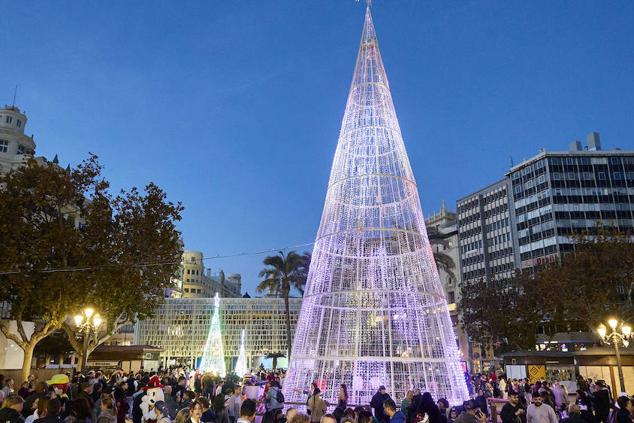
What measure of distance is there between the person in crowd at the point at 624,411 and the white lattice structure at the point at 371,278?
5152mm

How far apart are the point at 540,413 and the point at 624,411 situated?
1.39 metres

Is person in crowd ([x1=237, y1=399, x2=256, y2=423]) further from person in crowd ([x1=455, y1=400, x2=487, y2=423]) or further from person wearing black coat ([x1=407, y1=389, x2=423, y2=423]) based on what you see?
person wearing black coat ([x1=407, y1=389, x2=423, y2=423])

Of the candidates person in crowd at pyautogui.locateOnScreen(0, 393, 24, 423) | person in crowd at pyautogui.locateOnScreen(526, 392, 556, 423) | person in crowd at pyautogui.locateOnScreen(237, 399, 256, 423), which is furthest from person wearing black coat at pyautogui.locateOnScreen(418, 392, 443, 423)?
person in crowd at pyautogui.locateOnScreen(0, 393, 24, 423)

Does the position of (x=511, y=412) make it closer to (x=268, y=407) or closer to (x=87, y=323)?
(x=268, y=407)

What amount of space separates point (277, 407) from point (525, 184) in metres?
78.2

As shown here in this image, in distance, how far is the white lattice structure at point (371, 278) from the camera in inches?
554

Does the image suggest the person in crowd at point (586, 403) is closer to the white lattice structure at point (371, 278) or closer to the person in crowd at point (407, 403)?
the white lattice structure at point (371, 278)

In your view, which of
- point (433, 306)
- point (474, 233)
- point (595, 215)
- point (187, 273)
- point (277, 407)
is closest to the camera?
point (277, 407)

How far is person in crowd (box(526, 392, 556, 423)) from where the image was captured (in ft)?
30.1

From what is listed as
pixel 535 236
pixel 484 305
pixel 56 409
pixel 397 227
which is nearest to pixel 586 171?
pixel 535 236

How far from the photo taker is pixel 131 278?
23.6 m

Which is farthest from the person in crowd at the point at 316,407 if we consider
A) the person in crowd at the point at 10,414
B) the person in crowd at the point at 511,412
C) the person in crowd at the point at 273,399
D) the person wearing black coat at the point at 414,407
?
the person in crowd at the point at 10,414

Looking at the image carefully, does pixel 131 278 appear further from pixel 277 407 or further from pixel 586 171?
pixel 586 171

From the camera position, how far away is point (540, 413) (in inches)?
364
